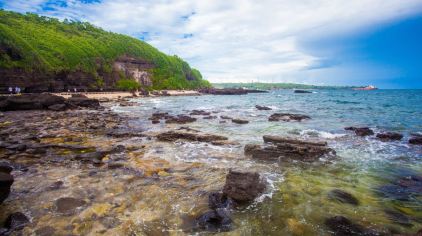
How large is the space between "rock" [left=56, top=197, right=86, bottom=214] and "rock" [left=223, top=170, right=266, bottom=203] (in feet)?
13.3

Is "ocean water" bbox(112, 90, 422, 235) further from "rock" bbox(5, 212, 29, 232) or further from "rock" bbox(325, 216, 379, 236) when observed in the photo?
"rock" bbox(5, 212, 29, 232)

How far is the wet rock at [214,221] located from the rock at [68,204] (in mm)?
3278

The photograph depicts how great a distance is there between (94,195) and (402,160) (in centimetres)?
1349

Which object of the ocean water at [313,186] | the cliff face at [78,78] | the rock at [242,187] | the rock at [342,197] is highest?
the cliff face at [78,78]

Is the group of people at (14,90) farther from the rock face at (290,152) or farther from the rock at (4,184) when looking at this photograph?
the rock face at (290,152)

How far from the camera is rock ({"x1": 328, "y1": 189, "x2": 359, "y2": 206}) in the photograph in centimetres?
753

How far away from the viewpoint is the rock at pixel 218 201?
704 centimetres

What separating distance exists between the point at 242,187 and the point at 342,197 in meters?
3.17

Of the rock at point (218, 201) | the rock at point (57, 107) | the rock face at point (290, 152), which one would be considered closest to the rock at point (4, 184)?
the rock at point (218, 201)

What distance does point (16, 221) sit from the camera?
586cm

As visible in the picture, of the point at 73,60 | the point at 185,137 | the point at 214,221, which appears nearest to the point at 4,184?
the point at 214,221

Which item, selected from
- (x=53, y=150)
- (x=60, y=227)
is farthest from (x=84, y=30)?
(x=60, y=227)

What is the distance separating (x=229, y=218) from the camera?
6.40m

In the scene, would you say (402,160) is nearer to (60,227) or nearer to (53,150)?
(60,227)
